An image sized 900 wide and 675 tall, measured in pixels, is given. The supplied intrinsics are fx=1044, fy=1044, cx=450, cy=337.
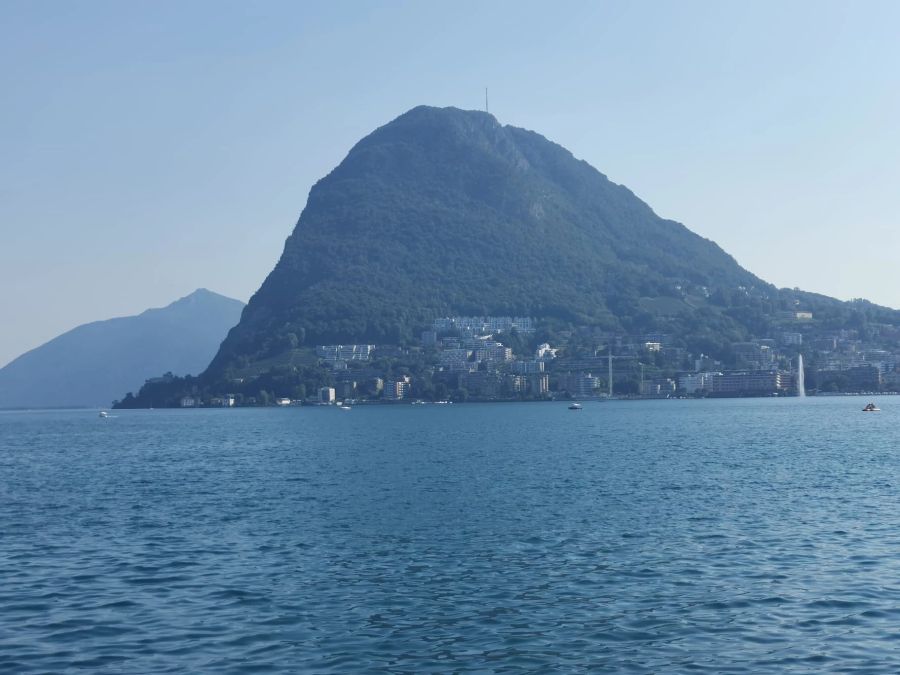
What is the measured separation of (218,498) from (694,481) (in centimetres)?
2819

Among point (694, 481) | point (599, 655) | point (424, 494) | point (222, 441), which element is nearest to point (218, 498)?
point (424, 494)

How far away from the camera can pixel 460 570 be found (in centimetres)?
3506

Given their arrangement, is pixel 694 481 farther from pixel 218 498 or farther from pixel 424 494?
pixel 218 498

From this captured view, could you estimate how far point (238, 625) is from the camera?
1106 inches

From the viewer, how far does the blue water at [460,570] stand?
25.4 m

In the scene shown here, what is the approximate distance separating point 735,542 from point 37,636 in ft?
81.2

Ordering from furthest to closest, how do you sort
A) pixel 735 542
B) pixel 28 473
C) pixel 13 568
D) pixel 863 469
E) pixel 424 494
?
pixel 28 473
pixel 863 469
pixel 424 494
pixel 735 542
pixel 13 568

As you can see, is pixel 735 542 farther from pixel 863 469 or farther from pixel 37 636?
pixel 863 469

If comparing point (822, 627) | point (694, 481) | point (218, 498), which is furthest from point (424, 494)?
point (822, 627)

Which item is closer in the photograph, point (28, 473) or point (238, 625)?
point (238, 625)

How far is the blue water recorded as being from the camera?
25406 mm

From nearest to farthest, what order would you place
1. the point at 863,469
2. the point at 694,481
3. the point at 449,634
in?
the point at 449,634
the point at 694,481
the point at 863,469

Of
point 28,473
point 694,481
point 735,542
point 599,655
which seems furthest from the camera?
point 28,473

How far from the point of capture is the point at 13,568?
36875 mm
